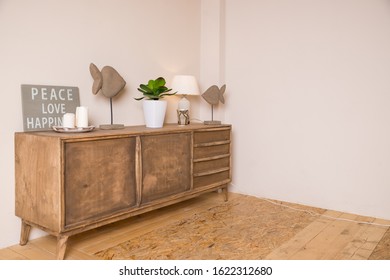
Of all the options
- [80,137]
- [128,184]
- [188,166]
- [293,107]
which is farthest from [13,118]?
[293,107]

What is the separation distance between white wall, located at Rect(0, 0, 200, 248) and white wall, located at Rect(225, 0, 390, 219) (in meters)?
0.66

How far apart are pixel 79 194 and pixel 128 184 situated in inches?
14.6

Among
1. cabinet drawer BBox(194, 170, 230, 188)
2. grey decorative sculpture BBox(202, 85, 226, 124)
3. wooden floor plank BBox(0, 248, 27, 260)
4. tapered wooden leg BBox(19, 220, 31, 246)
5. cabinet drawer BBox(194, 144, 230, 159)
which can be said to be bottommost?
wooden floor plank BBox(0, 248, 27, 260)

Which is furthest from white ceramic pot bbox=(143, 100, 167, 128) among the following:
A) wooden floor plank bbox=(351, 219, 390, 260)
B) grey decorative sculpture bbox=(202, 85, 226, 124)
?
wooden floor plank bbox=(351, 219, 390, 260)

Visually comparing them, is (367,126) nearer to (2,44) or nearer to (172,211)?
(172,211)

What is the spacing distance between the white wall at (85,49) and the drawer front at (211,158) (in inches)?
22.0

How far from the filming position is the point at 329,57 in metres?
2.96

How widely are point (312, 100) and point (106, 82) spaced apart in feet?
5.95

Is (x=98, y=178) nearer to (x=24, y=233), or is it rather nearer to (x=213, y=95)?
(x=24, y=233)

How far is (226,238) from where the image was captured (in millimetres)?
2338

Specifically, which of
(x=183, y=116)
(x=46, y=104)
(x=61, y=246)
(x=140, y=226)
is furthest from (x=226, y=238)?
(x=46, y=104)

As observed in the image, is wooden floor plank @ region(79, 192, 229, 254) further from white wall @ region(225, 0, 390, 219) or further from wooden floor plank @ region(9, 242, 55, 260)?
white wall @ region(225, 0, 390, 219)

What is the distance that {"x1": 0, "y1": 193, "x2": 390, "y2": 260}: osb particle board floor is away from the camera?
82.0 inches

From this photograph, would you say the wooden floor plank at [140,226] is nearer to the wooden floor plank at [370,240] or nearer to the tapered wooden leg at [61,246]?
the tapered wooden leg at [61,246]
